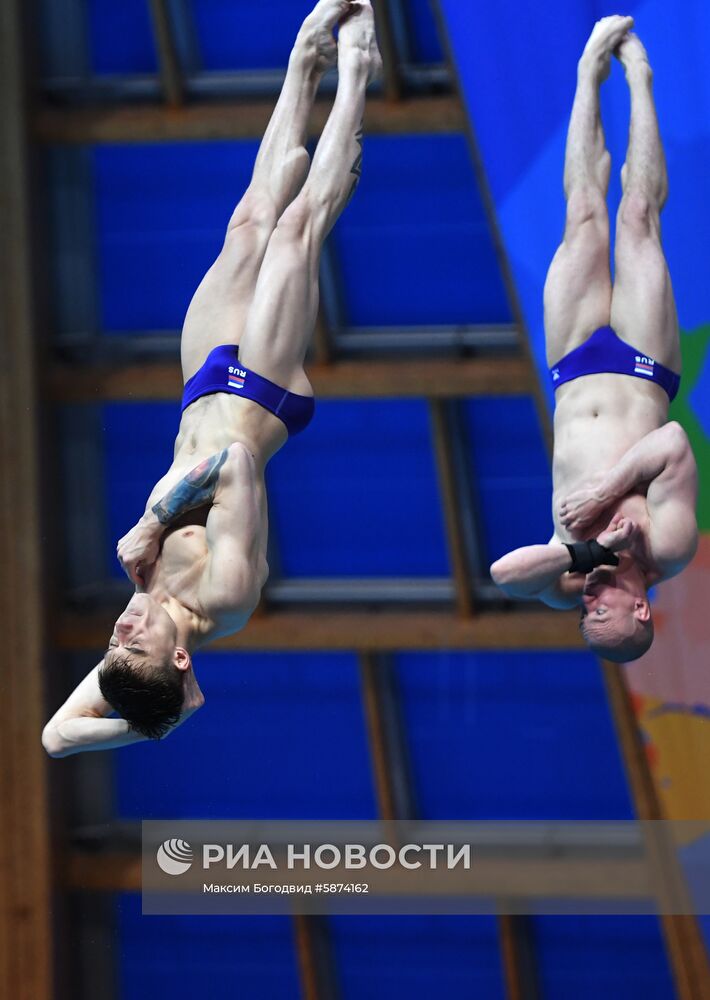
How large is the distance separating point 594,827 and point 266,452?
233 inches

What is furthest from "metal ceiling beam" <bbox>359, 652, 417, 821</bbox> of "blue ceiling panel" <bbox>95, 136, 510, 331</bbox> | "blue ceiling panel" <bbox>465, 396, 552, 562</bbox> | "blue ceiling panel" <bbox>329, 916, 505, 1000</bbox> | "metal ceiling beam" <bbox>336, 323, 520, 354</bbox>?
"blue ceiling panel" <bbox>95, 136, 510, 331</bbox>

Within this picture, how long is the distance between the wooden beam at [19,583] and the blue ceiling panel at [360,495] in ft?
6.13

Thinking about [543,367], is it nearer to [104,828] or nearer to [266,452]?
[266,452]

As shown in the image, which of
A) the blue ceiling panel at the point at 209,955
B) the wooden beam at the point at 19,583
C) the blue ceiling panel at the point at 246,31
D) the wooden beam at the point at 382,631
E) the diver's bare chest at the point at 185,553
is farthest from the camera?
the blue ceiling panel at the point at 209,955

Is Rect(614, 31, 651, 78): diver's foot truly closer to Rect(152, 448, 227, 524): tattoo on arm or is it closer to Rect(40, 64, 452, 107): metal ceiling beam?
Rect(152, 448, 227, 524): tattoo on arm

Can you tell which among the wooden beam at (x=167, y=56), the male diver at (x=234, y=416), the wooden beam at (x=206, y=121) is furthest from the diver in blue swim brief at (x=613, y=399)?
the wooden beam at (x=167, y=56)

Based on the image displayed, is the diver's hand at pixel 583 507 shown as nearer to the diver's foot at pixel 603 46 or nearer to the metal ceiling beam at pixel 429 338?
the diver's foot at pixel 603 46

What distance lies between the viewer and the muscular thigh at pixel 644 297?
6141 mm

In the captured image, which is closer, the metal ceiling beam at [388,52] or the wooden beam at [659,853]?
the metal ceiling beam at [388,52]

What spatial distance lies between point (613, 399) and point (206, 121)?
→ 4.70 m

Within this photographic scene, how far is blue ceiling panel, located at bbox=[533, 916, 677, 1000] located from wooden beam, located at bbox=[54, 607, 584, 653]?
2245 millimetres

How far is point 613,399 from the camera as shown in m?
6.12

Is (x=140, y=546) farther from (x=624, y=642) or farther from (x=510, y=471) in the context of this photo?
(x=510, y=471)

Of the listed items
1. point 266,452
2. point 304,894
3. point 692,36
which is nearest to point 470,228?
point 692,36
